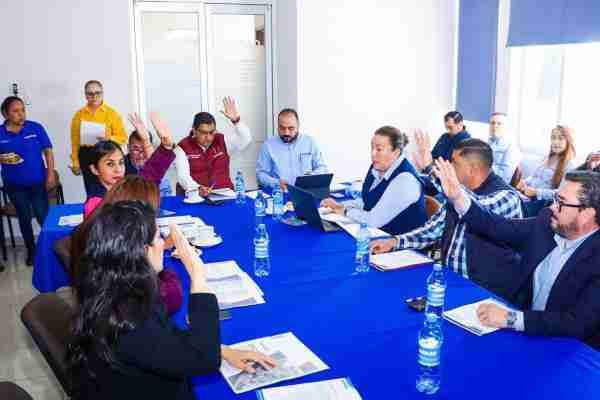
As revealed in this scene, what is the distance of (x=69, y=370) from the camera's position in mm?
1739

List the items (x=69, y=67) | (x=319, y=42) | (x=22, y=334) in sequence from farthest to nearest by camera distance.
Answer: (x=319, y=42)
(x=69, y=67)
(x=22, y=334)

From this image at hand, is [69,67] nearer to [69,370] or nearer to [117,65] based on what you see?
[117,65]

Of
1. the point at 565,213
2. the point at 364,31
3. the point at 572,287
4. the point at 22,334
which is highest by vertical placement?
the point at 364,31

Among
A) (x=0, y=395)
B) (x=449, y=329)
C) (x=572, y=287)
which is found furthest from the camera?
(x=572, y=287)

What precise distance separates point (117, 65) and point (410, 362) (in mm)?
5353

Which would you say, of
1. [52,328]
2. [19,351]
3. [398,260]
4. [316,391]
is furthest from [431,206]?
[19,351]

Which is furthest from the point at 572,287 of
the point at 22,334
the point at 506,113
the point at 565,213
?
the point at 506,113

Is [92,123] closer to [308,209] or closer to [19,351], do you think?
[19,351]

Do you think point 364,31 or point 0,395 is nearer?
point 0,395

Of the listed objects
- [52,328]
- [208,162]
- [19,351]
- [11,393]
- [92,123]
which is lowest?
[19,351]

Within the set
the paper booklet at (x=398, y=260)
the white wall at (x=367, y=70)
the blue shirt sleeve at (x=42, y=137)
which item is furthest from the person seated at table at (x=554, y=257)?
the blue shirt sleeve at (x=42, y=137)

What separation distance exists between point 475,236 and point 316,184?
1.60 metres

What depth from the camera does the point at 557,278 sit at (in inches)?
89.4

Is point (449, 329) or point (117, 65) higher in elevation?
point (117, 65)
